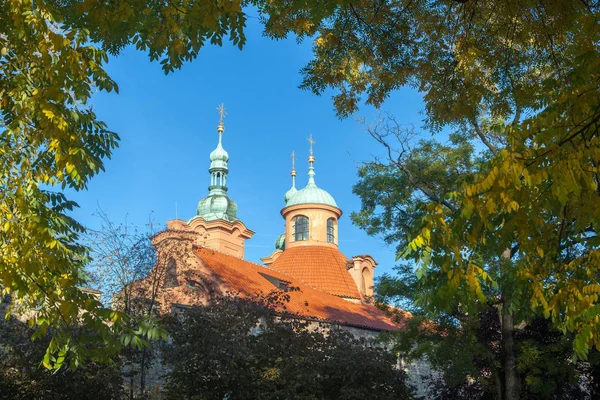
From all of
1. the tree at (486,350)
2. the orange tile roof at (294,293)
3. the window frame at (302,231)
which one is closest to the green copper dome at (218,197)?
the window frame at (302,231)

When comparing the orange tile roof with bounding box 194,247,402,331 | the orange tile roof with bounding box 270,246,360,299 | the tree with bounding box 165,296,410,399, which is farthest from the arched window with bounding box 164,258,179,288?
the orange tile roof with bounding box 270,246,360,299

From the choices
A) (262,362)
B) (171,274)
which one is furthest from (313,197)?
(262,362)

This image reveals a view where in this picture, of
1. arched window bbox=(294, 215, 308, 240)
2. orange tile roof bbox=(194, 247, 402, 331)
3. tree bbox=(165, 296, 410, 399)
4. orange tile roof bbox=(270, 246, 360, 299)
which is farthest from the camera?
arched window bbox=(294, 215, 308, 240)

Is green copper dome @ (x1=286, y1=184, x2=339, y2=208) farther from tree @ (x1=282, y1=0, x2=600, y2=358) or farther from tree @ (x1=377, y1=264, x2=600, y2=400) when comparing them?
tree @ (x1=282, y1=0, x2=600, y2=358)

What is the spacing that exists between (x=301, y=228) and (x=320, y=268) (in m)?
5.47

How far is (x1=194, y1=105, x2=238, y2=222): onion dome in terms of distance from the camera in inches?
1805

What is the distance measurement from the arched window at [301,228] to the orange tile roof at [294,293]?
31.3 feet

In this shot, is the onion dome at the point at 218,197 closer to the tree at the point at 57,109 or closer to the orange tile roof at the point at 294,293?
the orange tile roof at the point at 294,293

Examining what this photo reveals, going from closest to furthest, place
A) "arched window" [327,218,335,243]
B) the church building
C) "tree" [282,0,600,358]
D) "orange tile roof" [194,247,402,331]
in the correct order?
"tree" [282,0,600,358]
the church building
"orange tile roof" [194,247,402,331]
"arched window" [327,218,335,243]

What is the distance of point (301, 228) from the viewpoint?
145ft

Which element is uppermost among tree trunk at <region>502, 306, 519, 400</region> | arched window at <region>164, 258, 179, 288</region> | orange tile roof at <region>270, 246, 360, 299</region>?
orange tile roof at <region>270, 246, 360, 299</region>

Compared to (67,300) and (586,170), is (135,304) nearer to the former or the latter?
(67,300)

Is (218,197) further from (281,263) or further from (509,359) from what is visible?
(509,359)

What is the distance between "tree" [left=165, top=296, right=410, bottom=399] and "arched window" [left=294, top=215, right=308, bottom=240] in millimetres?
28729
